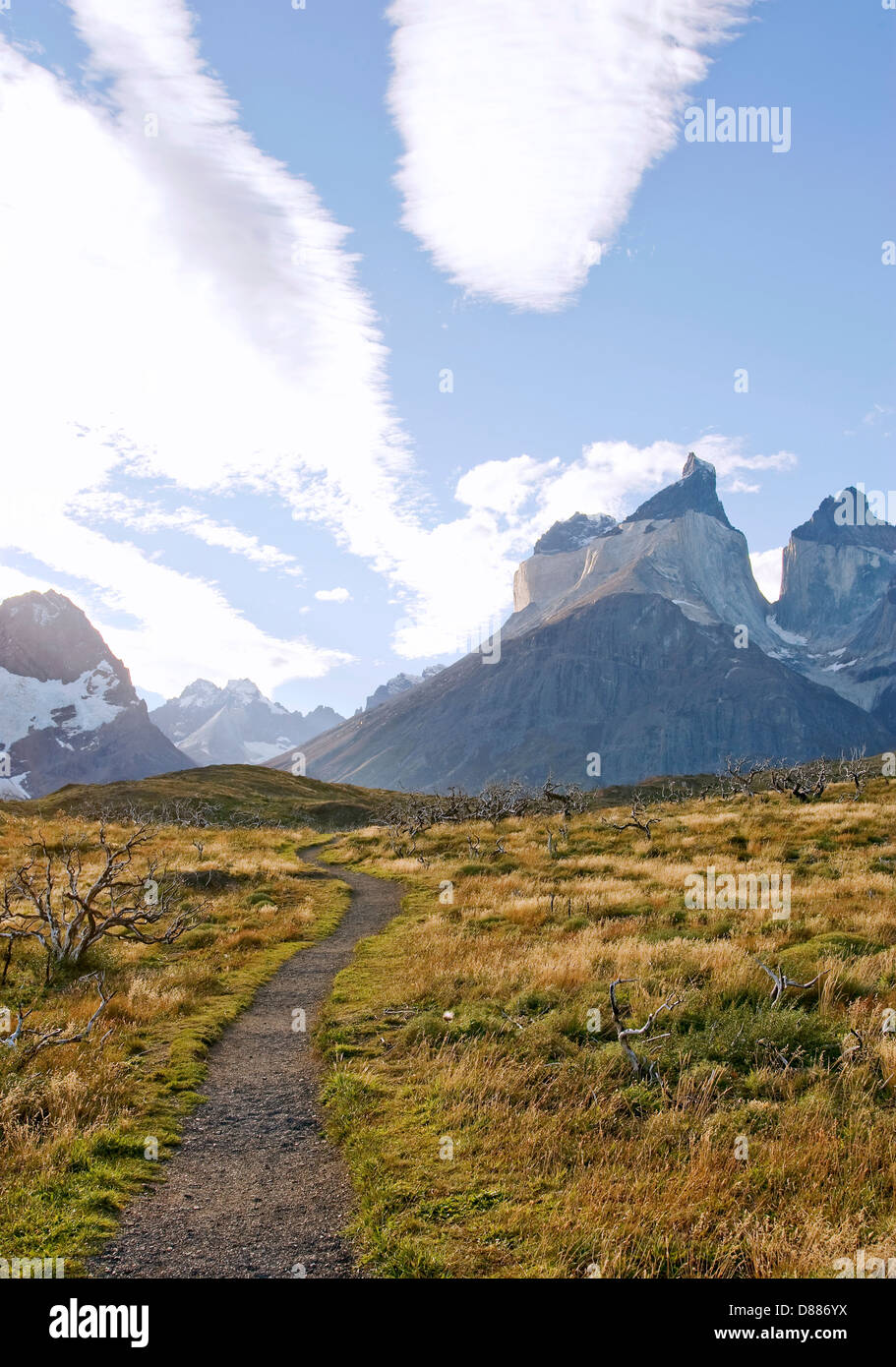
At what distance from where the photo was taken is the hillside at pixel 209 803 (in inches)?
2736

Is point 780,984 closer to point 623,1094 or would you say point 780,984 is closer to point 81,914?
point 623,1094

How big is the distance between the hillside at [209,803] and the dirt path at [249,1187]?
53.7m

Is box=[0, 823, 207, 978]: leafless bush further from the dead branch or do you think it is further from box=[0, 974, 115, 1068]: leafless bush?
the dead branch

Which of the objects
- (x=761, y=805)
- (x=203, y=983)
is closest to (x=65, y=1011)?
(x=203, y=983)

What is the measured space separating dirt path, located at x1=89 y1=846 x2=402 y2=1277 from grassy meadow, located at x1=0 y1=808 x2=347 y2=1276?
0.34 m

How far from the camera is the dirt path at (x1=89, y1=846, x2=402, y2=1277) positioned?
21.6 ft

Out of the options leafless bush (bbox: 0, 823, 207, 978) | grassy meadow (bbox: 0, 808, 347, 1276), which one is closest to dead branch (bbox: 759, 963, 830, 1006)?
grassy meadow (bbox: 0, 808, 347, 1276)

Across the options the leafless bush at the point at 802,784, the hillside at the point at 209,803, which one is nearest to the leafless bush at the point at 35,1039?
the leafless bush at the point at 802,784

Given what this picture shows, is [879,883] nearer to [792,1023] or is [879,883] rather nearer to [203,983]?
[792,1023]

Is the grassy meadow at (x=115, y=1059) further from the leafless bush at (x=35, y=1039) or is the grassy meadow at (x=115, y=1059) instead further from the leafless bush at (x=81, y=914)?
the leafless bush at (x=81, y=914)

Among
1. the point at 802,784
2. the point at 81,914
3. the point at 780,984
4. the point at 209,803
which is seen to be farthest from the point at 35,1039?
the point at 209,803
